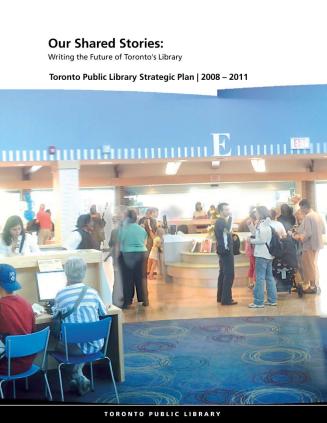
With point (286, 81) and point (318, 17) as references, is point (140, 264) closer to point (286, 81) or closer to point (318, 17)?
point (286, 81)

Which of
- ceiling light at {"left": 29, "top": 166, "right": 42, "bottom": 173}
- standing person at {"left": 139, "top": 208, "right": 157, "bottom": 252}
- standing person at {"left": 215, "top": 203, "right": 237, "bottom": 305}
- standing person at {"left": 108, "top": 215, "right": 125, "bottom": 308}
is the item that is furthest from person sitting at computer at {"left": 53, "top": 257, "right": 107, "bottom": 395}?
standing person at {"left": 215, "top": 203, "right": 237, "bottom": 305}

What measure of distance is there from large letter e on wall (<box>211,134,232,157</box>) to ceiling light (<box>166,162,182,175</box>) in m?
0.16

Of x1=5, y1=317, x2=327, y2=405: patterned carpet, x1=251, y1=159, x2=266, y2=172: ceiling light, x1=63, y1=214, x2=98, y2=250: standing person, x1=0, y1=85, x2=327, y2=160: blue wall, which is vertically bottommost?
x1=5, y1=317, x2=327, y2=405: patterned carpet

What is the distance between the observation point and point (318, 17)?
2.09 metres

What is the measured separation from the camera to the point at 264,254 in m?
2.35

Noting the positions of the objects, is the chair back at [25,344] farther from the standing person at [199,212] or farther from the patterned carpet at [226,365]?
the standing person at [199,212]

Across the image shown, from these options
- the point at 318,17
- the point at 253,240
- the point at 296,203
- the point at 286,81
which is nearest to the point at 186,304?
the point at 253,240

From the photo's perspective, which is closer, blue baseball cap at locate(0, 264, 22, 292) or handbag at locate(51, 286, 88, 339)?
blue baseball cap at locate(0, 264, 22, 292)

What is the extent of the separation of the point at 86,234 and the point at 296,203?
0.87m

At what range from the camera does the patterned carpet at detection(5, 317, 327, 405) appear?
2.09 meters

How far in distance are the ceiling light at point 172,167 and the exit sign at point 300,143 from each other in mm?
461

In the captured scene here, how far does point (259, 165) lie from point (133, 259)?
0.70m

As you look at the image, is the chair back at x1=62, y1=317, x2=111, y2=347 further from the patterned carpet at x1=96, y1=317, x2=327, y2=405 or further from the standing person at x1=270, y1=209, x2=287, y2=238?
the standing person at x1=270, y1=209, x2=287, y2=238

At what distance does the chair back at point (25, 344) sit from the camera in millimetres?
2162
